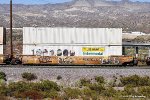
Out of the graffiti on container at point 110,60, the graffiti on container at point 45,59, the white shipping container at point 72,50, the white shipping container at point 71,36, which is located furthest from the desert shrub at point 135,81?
the white shipping container at point 71,36

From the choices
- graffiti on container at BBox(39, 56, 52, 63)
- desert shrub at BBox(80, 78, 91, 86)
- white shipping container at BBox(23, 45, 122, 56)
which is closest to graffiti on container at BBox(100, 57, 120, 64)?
white shipping container at BBox(23, 45, 122, 56)

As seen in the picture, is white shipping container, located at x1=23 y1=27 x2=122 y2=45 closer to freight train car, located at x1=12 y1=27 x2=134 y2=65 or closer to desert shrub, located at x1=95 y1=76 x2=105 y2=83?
freight train car, located at x1=12 y1=27 x2=134 y2=65

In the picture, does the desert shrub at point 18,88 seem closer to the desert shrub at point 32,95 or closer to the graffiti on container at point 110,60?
the desert shrub at point 32,95

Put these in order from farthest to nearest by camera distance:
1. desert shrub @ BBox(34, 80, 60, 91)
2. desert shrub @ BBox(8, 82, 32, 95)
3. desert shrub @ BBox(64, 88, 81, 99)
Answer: desert shrub @ BBox(34, 80, 60, 91) < desert shrub @ BBox(8, 82, 32, 95) < desert shrub @ BBox(64, 88, 81, 99)

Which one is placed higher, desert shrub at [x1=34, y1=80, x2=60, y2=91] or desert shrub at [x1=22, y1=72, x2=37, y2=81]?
desert shrub at [x1=22, y1=72, x2=37, y2=81]

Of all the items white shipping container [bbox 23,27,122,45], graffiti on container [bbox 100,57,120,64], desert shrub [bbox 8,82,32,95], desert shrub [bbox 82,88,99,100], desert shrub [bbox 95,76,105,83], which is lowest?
desert shrub [bbox 82,88,99,100]

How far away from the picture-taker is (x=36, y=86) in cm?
2906

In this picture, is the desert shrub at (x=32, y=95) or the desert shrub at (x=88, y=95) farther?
the desert shrub at (x=32, y=95)

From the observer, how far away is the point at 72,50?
51750mm

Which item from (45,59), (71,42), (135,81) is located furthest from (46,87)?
(71,42)

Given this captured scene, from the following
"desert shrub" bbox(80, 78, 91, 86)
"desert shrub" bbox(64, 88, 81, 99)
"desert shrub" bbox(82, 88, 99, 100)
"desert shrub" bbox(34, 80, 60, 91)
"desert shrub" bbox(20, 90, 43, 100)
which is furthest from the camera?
"desert shrub" bbox(80, 78, 91, 86)

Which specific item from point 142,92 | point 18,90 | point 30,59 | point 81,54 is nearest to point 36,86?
point 18,90

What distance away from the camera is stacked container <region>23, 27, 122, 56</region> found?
169ft

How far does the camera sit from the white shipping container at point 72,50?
5159cm
